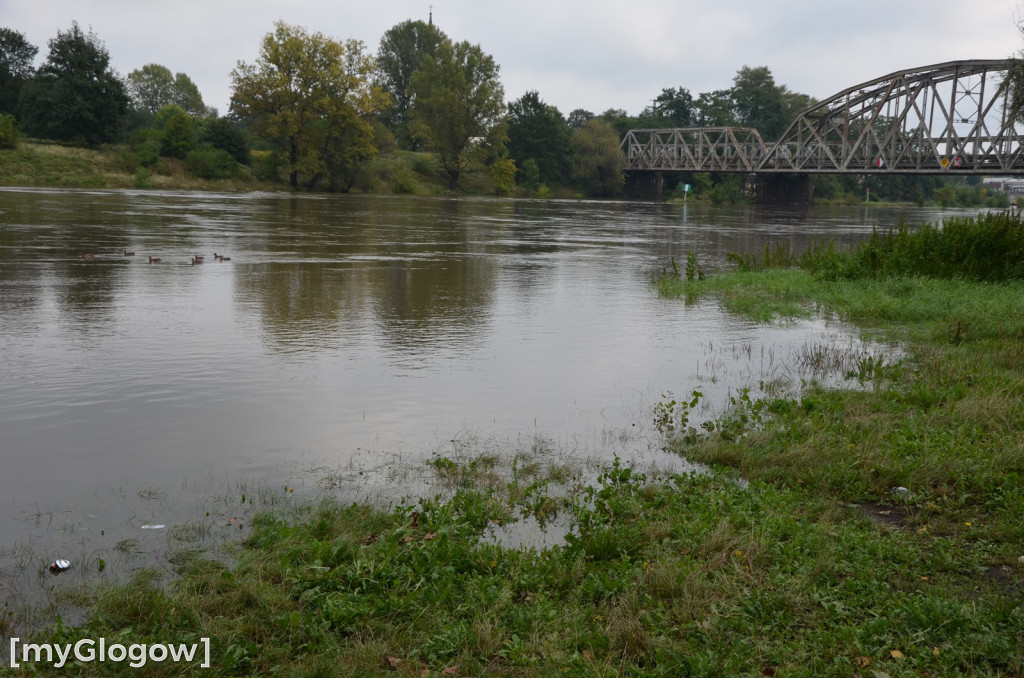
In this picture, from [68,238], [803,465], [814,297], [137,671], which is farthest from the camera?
[68,238]

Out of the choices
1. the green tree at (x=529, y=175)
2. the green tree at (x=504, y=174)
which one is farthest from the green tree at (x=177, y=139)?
the green tree at (x=529, y=175)

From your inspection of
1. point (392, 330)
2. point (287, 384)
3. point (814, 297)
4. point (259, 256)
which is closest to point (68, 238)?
point (259, 256)

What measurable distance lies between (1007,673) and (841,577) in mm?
912

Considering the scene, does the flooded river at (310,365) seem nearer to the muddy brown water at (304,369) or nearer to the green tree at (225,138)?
the muddy brown water at (304,369)

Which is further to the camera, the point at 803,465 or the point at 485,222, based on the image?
the point at 485,222

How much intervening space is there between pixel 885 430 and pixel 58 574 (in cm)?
584

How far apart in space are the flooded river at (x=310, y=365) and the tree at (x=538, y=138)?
78777 mm

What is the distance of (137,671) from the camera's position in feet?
11.7

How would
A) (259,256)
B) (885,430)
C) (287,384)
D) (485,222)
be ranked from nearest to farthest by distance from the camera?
1. (885,430)
2. (287,384)
3. (259,256)
4. (485,222)

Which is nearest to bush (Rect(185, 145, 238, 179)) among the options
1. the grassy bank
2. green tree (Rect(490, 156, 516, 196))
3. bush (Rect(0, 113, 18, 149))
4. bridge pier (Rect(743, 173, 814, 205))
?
bush (Rect(0, 113, 18, 149))

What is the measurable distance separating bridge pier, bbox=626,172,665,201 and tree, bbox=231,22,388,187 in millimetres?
40359

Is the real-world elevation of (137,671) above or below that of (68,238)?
below

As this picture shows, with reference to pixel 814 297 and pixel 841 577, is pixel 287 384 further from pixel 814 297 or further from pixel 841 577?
pixel 814 297

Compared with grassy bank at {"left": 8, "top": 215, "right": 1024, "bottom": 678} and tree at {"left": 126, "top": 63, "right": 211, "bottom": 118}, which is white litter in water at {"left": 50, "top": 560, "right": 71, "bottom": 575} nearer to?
grassy bank at {"left": 8, "top": 215, "right": 1024, "bottom": 678}
